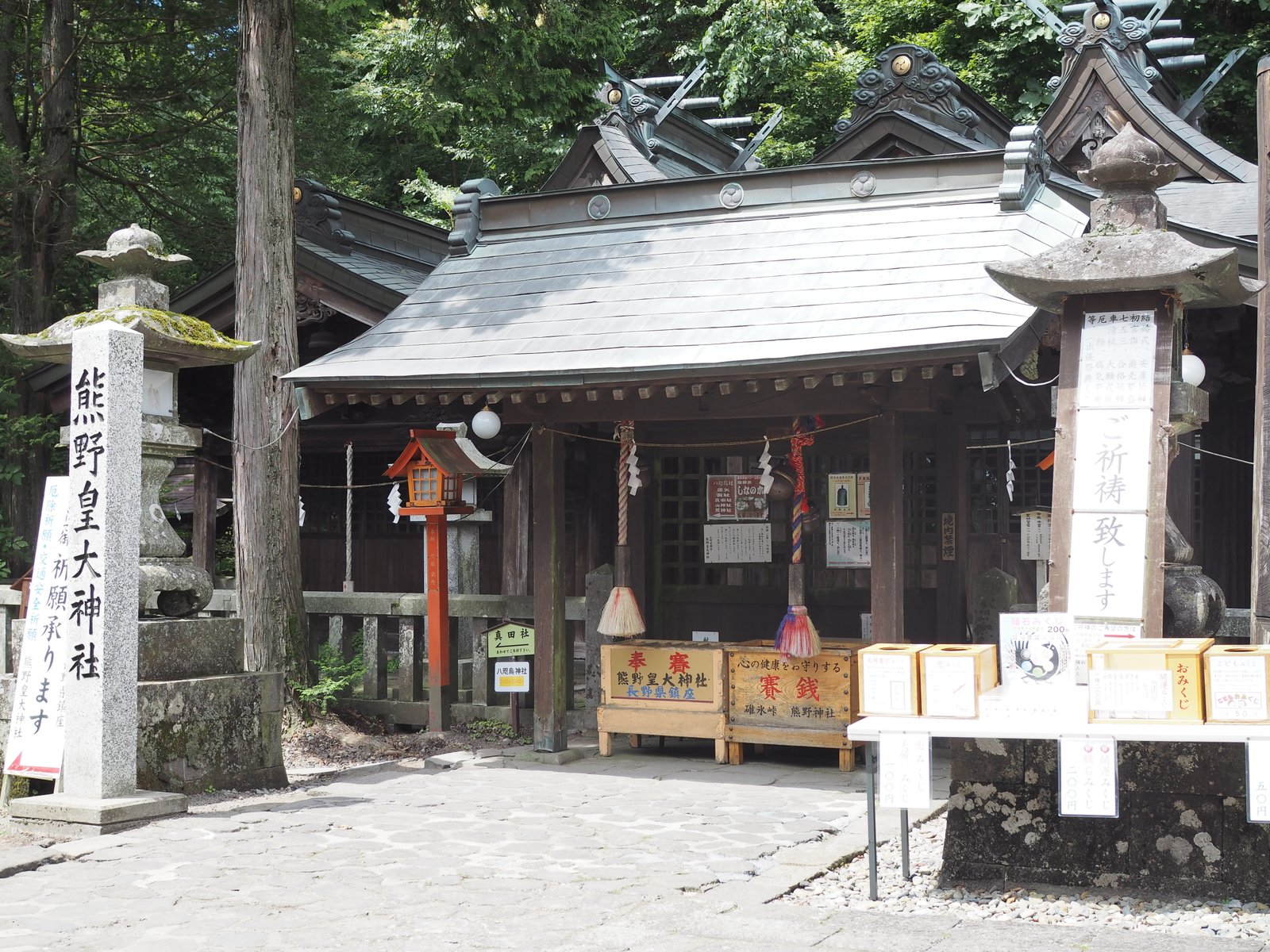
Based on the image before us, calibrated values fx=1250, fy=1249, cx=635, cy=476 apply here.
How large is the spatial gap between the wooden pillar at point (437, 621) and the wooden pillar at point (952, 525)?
14.6ft

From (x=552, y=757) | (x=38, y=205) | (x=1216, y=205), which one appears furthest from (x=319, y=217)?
(x=1216, y=205)

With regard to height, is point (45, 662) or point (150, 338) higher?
point (150, 338)

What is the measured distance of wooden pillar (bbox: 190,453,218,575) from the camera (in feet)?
49.6

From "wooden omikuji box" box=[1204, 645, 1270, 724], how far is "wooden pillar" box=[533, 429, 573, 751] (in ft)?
19.6

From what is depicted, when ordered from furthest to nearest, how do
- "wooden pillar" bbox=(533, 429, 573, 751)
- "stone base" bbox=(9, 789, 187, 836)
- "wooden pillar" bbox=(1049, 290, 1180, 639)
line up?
"wooden pillar" bbox=(533, 429, 573, 751)
"stone base" bbox=(9, 789, 187, 836)
"wooden pillar" bbox=(1049, 290, 1180, 639)

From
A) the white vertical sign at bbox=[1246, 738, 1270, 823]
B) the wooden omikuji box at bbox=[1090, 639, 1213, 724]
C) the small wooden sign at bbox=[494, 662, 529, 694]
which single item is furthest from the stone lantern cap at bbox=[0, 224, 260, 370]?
the white vertical sign at bbox=[1246, 738, 1270, 823]

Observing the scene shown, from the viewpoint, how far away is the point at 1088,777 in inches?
216

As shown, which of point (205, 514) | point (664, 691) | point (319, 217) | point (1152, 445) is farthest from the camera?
point (205, 514)

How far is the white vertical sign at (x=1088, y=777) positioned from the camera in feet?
17.9

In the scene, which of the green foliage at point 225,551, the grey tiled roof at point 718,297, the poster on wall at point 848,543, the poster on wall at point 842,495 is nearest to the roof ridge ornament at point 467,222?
the grey tiled roof at point 718,297

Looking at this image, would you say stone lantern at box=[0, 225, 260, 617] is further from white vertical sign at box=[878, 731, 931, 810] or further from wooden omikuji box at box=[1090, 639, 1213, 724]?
wooden omikuji box at box=[1090, 639, 1213, 724]

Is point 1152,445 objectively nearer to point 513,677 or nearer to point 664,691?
point 664,691

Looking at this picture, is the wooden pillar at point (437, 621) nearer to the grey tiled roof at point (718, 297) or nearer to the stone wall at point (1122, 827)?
the grey tiled roof at point (718, 297)

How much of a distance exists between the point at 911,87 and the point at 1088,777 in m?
12.1
